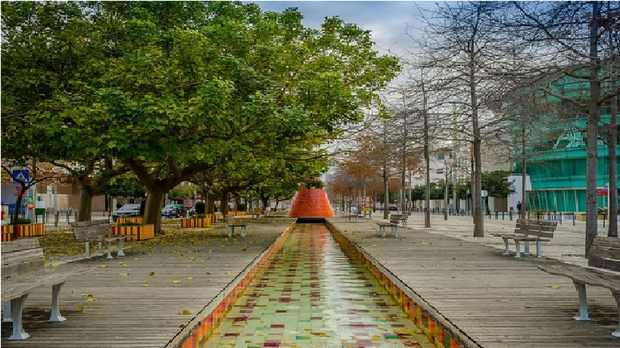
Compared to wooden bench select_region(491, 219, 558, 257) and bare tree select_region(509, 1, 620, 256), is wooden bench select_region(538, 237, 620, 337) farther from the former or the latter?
wooden bench select_region(491, 219, 558, 257)

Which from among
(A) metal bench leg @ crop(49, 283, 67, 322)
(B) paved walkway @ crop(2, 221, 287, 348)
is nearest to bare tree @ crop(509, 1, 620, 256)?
(B) paved walkway @ crop(2, 221, 287, 348)

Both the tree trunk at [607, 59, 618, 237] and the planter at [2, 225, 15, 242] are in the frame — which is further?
the planter at [2, 225, 15, 242]

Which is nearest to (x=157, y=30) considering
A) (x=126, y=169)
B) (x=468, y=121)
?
(x=126, y=169)

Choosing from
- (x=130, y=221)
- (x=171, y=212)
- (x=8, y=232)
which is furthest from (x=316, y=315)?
(x=171, y=212)

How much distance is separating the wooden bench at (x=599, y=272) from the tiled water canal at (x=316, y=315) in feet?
6.24

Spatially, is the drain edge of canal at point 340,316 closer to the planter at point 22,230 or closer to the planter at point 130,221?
the planter at point 130,221

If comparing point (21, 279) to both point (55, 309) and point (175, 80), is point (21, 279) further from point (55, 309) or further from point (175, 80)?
point (175, 80)

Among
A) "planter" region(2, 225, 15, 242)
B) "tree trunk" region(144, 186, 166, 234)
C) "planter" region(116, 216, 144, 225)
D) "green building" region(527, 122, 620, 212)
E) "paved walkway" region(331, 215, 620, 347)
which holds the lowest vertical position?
"paved walkway" region(331, 215, 620, 347)

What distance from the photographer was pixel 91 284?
1071cm

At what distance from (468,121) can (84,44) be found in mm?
13849

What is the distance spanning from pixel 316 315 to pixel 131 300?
277cm

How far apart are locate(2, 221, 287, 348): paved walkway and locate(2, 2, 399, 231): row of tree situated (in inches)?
160

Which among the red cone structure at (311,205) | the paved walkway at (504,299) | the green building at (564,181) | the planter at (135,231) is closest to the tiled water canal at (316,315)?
the paved walkway at (504,299)

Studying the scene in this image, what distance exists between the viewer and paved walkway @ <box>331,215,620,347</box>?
21.7 ft
